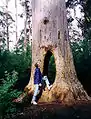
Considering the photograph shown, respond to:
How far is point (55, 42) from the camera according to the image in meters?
15.6

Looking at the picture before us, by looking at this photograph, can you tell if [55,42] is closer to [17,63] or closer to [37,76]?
[37,76]

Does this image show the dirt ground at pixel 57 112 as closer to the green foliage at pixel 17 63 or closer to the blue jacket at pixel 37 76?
the blue jacket at pixel 37 76

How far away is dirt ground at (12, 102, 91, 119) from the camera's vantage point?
35.9 ft

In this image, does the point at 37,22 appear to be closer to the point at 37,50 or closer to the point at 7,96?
the point at 37,50

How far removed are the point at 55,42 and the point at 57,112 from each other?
451cm

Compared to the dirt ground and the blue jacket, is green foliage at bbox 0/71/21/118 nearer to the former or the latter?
the dirt ground

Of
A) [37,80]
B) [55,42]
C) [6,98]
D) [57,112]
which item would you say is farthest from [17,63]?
[6,98]

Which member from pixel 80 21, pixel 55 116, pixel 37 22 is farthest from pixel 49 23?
pixel 80 21

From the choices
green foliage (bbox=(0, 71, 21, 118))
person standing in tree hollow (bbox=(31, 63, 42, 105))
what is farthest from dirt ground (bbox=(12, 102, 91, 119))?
green foliage (bbox=(0, 71, 21, 118))

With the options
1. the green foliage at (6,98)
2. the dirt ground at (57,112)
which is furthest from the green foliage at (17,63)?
the green foliage at (6,98)

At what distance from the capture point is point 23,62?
2023cm

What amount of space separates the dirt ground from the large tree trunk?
4.24 ft

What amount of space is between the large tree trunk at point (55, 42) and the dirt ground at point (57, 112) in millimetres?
1291

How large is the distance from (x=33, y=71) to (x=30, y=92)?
3.54ft
